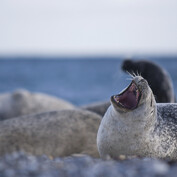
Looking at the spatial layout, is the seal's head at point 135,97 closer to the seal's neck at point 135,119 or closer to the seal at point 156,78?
the seal's neck at point 135,119

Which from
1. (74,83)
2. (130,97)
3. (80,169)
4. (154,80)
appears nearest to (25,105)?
(154,80)

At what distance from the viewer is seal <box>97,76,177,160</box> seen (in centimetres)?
437

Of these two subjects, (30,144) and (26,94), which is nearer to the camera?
(30,144)

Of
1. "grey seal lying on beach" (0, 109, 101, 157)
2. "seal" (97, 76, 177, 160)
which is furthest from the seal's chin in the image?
"grey seal lying on beach" (0, 109, 101, 157)

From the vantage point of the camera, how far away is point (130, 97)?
4.48 meters

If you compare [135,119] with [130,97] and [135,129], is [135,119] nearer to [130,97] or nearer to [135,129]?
[135,129]

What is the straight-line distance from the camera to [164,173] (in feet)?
9.74

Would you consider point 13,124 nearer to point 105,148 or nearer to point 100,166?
point 105,148

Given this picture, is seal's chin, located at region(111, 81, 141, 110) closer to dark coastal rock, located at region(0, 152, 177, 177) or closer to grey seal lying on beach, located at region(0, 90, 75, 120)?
dark coastal rock, located at region(0, 152, 177, 177)

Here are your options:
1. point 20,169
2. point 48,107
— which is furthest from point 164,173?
point 48,107

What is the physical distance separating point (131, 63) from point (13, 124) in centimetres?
300

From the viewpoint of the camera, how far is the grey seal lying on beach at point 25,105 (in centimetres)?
865

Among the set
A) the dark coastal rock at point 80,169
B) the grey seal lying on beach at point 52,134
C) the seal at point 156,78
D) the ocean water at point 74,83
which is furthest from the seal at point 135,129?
the ocean water at point 74,83

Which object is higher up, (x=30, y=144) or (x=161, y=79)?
(x=161, y=79)
